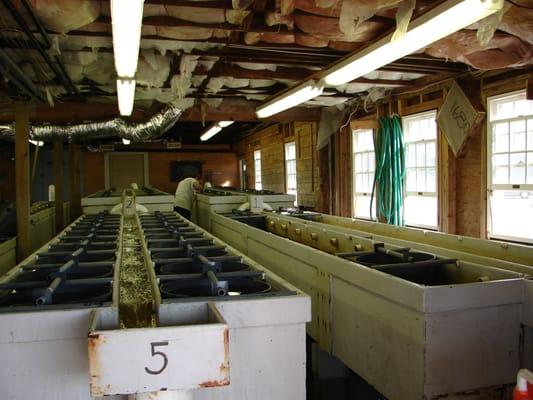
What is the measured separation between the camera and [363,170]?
24.5 feet

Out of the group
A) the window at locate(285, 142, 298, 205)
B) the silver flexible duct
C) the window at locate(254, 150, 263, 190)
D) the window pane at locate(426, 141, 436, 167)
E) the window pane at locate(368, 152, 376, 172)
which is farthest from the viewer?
the window at locate(254, 150, 263, 190)

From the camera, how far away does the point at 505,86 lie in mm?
4734

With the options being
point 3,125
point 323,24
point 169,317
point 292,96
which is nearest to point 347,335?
point 169,317

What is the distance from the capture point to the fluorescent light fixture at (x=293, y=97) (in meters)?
4.90

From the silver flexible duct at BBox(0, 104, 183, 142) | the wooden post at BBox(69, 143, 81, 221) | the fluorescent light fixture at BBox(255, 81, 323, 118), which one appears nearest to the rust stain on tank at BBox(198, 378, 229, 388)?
the fluorescent light fixture at BBox(255, 81, 323, 118)

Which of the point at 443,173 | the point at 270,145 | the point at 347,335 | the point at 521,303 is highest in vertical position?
the point at 270,145

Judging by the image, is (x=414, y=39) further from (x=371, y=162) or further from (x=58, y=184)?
(x=58, y=184)

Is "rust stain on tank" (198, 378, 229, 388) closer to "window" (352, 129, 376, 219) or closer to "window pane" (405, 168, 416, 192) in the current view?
"window pane" (405, 168, 416, 192)

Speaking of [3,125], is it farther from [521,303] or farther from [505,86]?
[521,303]

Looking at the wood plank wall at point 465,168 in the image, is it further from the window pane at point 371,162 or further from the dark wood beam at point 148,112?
the dark wood beam at point 148,112

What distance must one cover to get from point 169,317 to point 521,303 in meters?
1.53

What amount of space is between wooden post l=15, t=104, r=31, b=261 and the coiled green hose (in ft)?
14.0

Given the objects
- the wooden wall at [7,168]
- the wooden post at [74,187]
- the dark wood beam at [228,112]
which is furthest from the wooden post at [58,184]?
the wooden wall at [7,168]

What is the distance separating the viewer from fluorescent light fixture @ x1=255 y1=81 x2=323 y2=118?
4898mm
